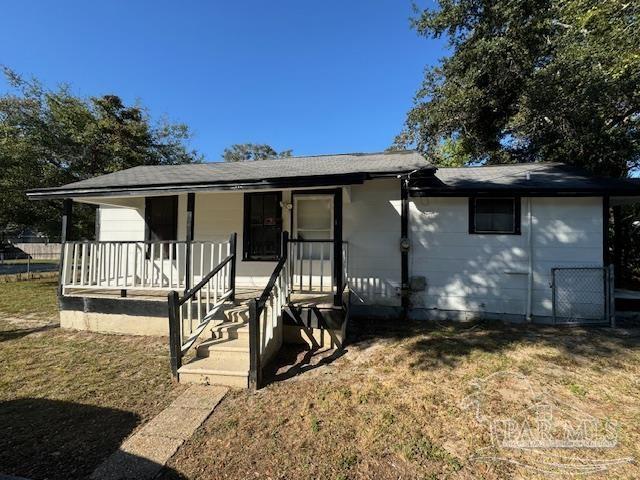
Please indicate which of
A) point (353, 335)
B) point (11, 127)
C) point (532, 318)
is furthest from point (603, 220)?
point (11, 127)

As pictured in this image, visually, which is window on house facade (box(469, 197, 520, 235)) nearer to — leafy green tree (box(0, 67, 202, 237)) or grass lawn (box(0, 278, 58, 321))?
grass lawn (box(0, 278, 58, 321))

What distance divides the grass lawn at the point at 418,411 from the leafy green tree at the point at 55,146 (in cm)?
1319

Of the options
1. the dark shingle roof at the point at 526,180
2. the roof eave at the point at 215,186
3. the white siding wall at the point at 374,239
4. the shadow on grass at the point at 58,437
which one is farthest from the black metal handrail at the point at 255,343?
the dark shingle roof at the point at 526,180

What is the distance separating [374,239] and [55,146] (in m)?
14.2

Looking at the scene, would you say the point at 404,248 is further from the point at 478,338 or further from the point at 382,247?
the point at 478,338

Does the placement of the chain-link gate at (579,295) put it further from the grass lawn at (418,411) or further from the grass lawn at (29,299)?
the grass lawn at (29,299)

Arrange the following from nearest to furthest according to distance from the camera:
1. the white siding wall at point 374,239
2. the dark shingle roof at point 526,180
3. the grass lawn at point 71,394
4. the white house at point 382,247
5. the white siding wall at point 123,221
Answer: the grass lawn at point 71,394 → the white house at point 382,247 → the dark shingle roof at point 526,180 → the white siding wall at point 374,239 → the white siding wall at point 123,221

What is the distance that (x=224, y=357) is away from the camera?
169 inches

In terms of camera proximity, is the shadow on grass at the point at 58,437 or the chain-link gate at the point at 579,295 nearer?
the shadow on grass at the point at 58,437

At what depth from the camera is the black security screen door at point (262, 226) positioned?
7035 mm

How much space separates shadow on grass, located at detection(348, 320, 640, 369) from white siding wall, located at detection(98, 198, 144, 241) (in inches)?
228

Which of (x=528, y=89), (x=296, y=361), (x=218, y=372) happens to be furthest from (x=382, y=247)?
(x=528, y=89)

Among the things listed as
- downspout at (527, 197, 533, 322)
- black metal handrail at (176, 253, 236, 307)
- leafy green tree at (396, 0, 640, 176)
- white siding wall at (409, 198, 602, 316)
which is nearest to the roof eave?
black metal handrail at (176, 253, 236, 307)

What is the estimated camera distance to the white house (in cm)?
574
